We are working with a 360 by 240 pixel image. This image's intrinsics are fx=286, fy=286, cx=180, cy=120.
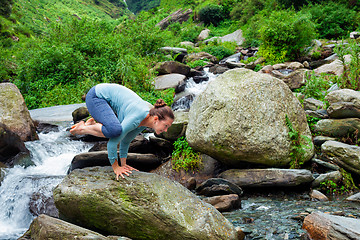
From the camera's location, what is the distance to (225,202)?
529 cm

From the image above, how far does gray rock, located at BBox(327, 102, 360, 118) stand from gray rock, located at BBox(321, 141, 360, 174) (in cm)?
91

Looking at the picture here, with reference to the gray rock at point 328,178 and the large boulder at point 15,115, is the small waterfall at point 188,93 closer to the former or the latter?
the large boulder at point 15,115

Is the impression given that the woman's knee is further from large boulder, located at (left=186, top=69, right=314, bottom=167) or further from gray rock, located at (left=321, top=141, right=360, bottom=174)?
gray rock, located at (left=321, top=141, right=360, bottom=174)

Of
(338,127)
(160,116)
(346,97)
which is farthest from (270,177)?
(160,116)

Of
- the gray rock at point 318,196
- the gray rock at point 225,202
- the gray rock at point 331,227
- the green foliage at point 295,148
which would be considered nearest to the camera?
the gray rock at point 331,227

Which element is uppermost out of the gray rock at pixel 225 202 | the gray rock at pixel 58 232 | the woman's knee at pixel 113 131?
the woman's knee at pixel 113 131

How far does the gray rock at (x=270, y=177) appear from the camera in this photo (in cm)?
566

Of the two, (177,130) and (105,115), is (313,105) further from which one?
(105,115)

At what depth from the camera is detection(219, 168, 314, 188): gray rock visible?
18.6ft

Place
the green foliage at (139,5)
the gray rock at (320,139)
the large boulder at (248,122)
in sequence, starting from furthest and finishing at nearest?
the green foliage at (139,5) → the gray rock at (320,139) → the large boulder at (248,122)

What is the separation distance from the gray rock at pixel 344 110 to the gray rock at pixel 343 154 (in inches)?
35.7

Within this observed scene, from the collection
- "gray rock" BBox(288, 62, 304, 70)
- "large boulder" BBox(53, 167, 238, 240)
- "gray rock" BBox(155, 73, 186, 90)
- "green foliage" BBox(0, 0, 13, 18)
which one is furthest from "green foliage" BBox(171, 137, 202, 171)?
"green foliage" BBox(0, 0, 13, 18)

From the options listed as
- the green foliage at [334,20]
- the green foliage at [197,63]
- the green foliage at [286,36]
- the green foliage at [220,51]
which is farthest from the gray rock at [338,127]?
the green foliage at [220,51]

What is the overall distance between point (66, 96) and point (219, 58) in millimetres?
11528
